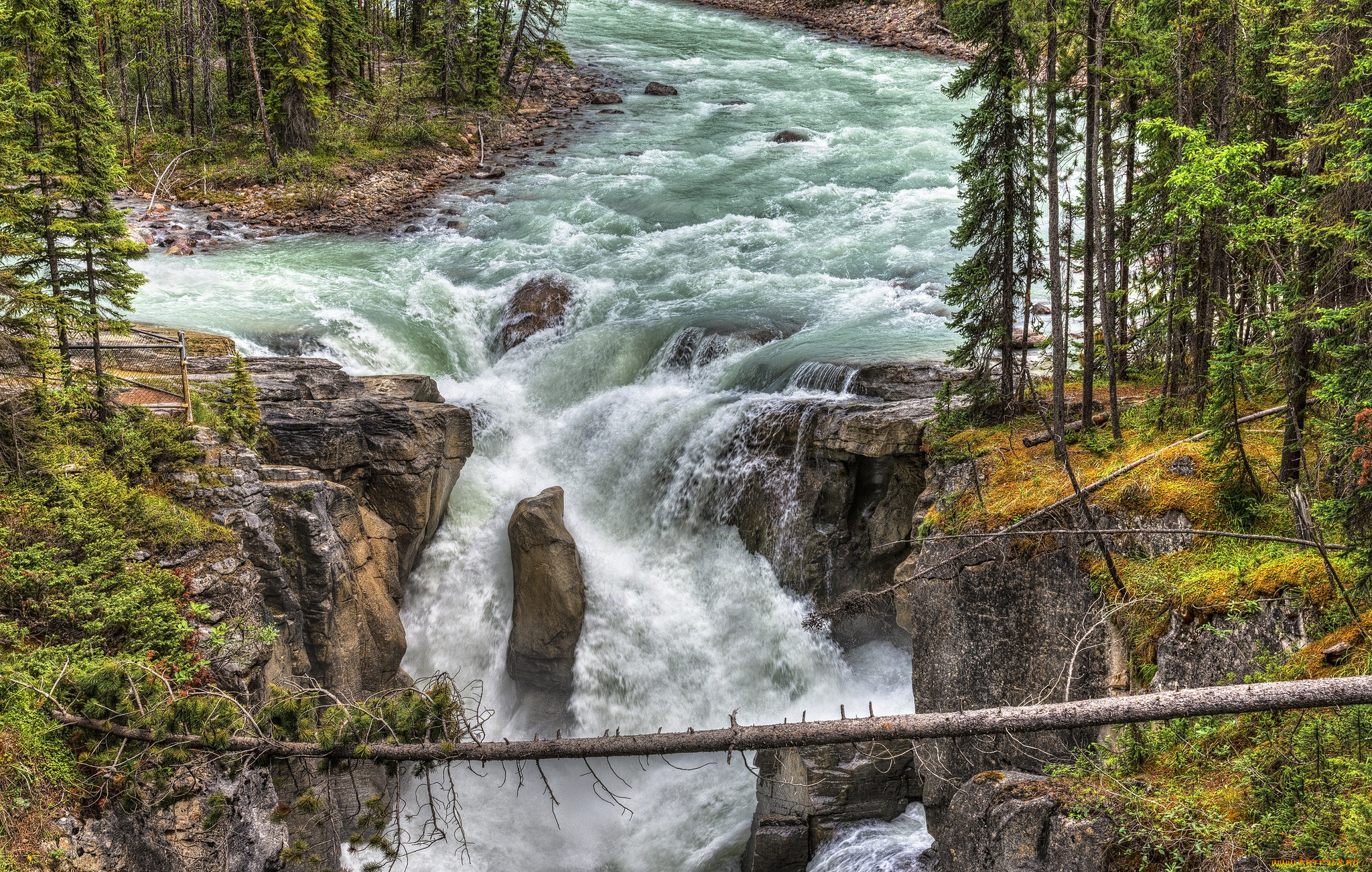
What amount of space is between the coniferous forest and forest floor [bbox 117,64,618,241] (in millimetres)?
1412

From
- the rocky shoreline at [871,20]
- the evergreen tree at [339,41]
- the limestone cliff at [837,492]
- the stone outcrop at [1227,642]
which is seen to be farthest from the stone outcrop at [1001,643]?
the rocky shoreline at [871,20]

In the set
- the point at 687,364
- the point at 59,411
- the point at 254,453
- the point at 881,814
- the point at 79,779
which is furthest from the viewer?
the point at 687,364

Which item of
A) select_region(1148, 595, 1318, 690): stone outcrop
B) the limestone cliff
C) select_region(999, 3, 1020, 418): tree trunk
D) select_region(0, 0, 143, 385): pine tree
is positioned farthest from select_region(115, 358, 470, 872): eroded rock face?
select_region(999, 3, 1020, 418): tree trunk

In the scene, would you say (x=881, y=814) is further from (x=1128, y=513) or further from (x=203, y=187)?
(x=203, y=187)

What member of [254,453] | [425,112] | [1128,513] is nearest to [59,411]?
[254,453]

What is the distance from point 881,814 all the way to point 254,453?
38.8 ft

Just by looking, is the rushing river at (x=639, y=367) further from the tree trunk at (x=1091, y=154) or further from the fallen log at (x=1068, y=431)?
the tree trunk at (x=1091, y=154)

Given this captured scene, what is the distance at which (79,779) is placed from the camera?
9.07 m

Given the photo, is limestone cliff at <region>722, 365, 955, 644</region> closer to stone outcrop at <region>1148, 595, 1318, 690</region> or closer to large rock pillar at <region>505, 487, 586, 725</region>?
large rock pillar at <region>505, 487, 586, 725</region>

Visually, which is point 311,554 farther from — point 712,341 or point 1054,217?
point 1054,217

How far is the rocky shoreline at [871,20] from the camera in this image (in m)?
49.2

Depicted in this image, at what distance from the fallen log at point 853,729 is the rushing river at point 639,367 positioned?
223 inches

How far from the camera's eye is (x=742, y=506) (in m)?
18.2

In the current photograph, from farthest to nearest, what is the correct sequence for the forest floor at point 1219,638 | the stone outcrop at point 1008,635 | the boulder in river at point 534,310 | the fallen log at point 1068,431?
the boulder in river at point 534,310 → the fallen log at point 1068,431 → the stone outcrop at point 1008,635 → the forest floor at point 1219,638
